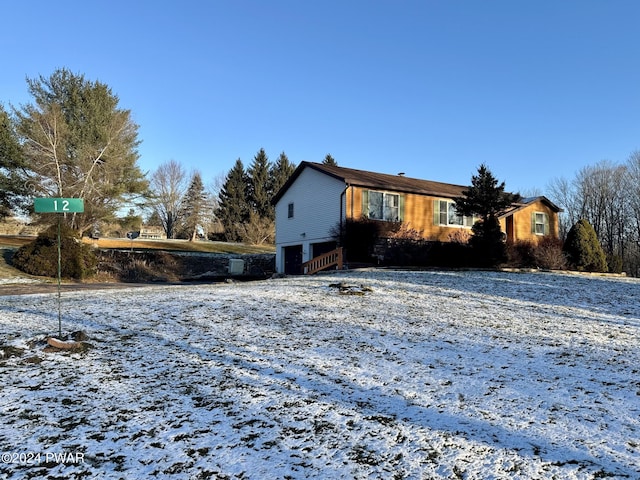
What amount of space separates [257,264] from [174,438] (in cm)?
2666

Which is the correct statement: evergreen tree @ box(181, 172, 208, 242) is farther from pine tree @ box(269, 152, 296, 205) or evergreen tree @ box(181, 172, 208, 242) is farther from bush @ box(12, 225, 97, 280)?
bush @ box(12, 225, 97, 280)

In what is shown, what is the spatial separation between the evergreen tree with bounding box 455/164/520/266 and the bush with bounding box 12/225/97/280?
1774cm

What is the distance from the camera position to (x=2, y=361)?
509cm

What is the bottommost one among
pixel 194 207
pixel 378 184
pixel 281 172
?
pixel 378 184

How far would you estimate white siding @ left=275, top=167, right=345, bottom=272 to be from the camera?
67.5 feet

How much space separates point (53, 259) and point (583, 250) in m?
24.2

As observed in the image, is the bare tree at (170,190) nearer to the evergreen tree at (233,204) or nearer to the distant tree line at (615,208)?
the evergreen tree at (233,204)

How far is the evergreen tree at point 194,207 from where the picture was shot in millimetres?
51156

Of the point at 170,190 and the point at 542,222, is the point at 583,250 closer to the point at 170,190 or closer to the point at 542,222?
the point at 542,222

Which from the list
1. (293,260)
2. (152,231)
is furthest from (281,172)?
(293,260)

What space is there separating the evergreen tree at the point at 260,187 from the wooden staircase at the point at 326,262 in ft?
A: 121

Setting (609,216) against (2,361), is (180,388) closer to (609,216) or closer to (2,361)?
(2,361)

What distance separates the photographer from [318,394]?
4.36 m

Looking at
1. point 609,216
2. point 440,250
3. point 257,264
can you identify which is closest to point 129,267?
point 257,264
